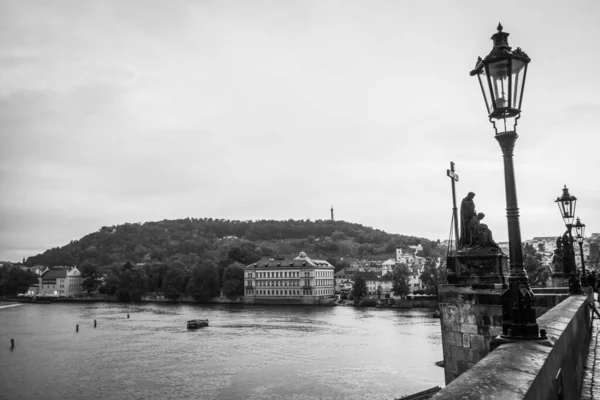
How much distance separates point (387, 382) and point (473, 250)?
23.1 meters

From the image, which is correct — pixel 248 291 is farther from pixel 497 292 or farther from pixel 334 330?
pixel 497 292

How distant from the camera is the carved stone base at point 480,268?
52.7ft

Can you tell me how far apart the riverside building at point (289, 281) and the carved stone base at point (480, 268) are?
103 meters

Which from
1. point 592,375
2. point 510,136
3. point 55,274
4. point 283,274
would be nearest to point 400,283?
point 283,274

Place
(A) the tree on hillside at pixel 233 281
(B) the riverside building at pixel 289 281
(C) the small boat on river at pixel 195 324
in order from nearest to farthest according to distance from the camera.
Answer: (C) the small boat on river at pixel 195 324
(B) the riverside building at pixel 289 281
(A) the tree on hillside at pixel 233 281

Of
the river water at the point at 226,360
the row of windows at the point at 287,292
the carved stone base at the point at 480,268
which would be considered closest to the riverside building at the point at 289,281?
the row of windows at the point at 287,292

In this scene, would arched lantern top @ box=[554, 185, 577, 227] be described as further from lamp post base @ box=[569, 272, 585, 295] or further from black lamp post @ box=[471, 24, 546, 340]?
black lamp post @ box=[471, 24, 546, 340]

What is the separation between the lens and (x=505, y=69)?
241 inches

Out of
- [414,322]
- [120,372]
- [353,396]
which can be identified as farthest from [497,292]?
[414,322]

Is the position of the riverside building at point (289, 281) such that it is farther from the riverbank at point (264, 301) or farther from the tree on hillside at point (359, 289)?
the tree on hillside at point (359, 289)

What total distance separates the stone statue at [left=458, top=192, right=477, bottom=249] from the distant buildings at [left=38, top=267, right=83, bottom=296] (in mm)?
175358

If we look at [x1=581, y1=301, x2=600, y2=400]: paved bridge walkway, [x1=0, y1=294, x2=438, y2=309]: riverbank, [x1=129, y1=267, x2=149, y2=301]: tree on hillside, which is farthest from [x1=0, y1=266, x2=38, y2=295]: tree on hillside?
[x1=581, y1=301, x2=600, y2=400]: paved bridge walkway

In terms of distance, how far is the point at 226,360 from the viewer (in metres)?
46.4

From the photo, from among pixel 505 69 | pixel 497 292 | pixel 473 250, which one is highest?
pixel 505 69
